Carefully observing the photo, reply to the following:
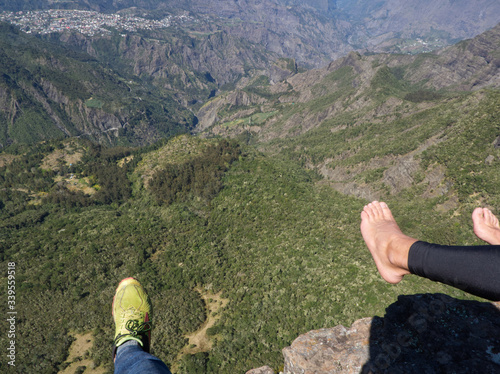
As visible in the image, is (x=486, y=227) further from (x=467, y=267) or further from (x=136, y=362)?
(x=136, y=362)

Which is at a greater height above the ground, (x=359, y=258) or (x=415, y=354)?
(x=415, y=354)

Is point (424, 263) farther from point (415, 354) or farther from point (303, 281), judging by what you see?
point (303, 281)

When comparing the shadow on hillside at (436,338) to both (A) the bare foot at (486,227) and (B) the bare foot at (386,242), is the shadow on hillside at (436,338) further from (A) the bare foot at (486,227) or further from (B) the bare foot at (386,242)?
(B) the bare foot at (386,242)

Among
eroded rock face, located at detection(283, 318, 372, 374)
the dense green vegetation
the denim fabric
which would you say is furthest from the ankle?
the dense green vegetation

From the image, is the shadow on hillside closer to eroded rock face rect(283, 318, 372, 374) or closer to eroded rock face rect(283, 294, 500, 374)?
eroded rock face rect(283, 294, 500, 374)

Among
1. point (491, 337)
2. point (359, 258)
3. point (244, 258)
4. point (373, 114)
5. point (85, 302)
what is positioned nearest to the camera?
point (491, 337)

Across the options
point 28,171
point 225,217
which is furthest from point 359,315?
point 28,171

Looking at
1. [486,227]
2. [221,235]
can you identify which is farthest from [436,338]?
[221,235]

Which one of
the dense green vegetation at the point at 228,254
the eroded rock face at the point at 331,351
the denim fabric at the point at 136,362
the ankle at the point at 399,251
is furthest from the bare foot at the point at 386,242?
the dense green vegetation at the point at 228,254
